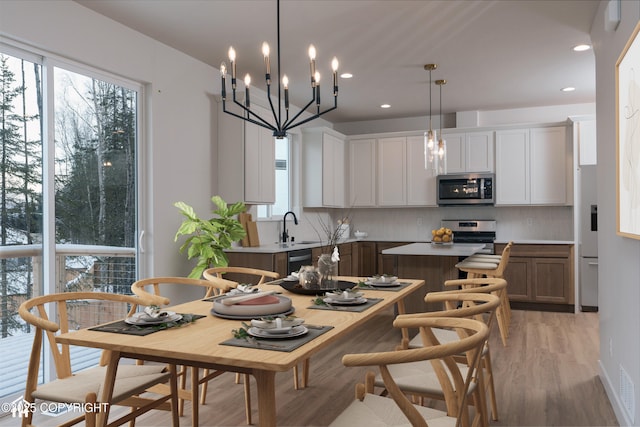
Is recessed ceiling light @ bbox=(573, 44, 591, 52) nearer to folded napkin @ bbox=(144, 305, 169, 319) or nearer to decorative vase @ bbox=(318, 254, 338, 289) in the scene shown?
decorative vase @ bbox=(318, 254, 338, 289)

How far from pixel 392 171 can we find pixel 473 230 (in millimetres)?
1454

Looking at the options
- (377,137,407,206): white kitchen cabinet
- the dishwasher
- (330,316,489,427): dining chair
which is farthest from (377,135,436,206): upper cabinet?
(330,316,489,427): dining chair

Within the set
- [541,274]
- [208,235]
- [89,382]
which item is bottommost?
[541,274]

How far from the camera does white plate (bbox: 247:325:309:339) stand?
172 cm

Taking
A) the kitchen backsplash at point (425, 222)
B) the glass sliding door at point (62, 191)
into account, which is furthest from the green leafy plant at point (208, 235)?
the kitchen backsplash at point (425, 222)

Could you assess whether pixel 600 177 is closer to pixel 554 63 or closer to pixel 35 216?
pixel 554 63

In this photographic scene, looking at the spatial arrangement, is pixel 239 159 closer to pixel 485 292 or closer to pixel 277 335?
pixel 485 292

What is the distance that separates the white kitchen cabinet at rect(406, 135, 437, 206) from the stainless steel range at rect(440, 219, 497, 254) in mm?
484

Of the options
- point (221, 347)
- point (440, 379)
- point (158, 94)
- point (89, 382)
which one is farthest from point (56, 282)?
point (440, 379)

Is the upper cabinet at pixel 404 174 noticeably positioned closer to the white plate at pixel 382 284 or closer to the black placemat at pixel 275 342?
the white plate at pixel 382 284

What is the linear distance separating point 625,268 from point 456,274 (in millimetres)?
2071

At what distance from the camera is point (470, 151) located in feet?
23.1

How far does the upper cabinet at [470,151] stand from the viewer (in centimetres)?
696

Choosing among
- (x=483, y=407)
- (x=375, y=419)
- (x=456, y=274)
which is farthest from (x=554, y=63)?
(x=375, y=419)
